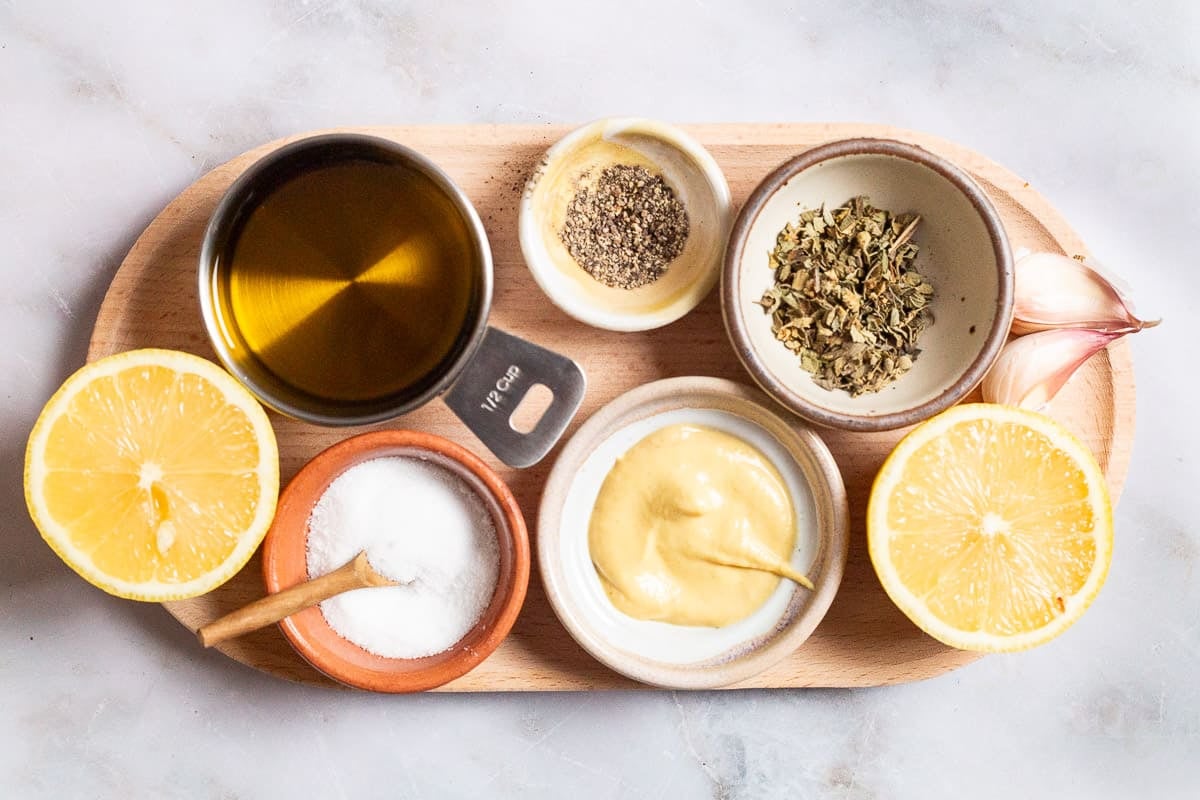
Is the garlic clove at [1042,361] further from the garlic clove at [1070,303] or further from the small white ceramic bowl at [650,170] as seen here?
the small white ceramic bowl at [650,170]

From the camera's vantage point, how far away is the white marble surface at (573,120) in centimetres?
145

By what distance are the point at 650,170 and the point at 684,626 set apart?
656mm

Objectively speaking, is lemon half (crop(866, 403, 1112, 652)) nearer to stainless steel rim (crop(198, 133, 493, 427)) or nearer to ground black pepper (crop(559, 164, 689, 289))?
ground black pepper (crop(559, 164, 689, 289))

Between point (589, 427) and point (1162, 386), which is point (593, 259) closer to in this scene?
point (589, 427)

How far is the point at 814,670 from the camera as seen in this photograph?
1341 millimetres

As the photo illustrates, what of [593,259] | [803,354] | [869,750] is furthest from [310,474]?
[869,750]

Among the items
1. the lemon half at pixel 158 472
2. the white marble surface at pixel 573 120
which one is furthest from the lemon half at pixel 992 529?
the lemon half at pixel 158 472

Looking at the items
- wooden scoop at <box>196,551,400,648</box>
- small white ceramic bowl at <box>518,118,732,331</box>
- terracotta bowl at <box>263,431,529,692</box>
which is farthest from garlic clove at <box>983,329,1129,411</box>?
wooden scoop at <box>196,551,400,648</box>

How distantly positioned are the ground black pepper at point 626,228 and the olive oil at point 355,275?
0.64ft

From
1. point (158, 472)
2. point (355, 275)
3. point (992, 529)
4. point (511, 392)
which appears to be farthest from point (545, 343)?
point (992, 529)

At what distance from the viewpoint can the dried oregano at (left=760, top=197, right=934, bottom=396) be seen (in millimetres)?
1258

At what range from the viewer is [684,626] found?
1285mm

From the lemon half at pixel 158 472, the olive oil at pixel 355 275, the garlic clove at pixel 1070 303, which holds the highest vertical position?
the garlic clove at pixel 1070 303

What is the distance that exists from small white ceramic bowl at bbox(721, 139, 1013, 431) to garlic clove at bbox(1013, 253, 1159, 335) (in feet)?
0.34
